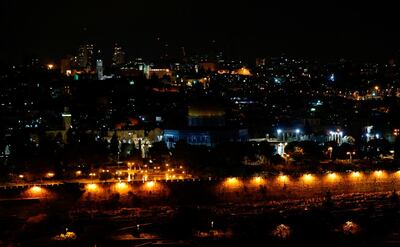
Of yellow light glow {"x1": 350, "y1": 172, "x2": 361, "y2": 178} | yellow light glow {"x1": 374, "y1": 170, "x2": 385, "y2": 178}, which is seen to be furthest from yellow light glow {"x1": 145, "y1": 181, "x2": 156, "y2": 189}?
yellow light glow {"x1": 374, "y1": 170, "x2": 385, "y2": 178}

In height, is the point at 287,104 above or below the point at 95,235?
above

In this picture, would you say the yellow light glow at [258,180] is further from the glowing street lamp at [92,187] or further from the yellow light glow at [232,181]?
the glowing street lamp at [92,187]

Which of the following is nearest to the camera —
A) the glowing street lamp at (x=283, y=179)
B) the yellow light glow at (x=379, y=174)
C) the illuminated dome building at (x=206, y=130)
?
the glowing street lamp at (x=283, y=179)

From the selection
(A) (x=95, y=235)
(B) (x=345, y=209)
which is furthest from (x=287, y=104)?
(A) (x=95, y=235)

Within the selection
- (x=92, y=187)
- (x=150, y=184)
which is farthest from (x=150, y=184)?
(x=92, y=187)

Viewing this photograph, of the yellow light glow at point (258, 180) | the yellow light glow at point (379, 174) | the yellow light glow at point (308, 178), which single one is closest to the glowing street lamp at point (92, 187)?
the yellow light glow at point (258, 180)

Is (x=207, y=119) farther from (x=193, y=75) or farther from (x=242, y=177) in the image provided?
(x=193, y=75)

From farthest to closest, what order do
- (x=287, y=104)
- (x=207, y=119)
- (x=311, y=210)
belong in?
(x=287, y=104)
(x=207, y=119)
(x=311, y=210)

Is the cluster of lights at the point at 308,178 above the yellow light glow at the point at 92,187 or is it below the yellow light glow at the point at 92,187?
above
